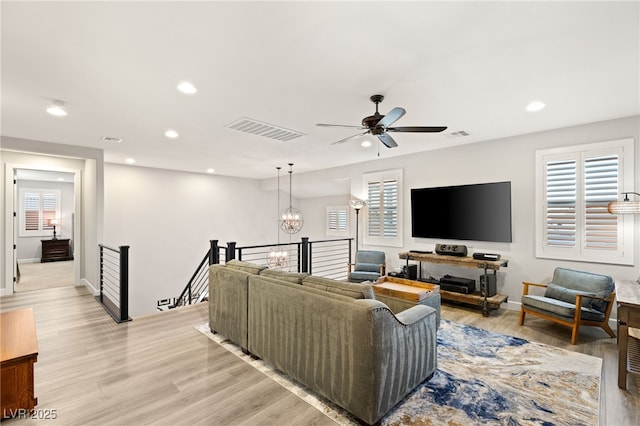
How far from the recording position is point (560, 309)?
3.51 m

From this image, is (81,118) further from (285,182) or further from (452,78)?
(285,182)

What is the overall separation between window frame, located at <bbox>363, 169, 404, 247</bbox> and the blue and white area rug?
2766 mm

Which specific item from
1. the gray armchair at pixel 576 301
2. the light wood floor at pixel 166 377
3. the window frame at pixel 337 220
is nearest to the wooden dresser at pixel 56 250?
the light wood floor at pixel 166 377

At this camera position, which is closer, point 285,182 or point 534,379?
point 534,379

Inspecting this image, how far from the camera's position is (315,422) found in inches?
83.2

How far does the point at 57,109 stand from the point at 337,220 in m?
6.44

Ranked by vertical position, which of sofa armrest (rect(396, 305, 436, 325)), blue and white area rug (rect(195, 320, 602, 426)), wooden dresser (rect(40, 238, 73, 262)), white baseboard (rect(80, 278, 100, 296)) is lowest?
blue and white area rug (rect(195, 320, 602, 426))

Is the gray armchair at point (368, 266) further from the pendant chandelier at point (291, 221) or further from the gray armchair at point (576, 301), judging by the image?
the pendant chandelier at point (291, 221)

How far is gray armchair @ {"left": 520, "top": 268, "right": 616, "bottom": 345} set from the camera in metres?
3.43

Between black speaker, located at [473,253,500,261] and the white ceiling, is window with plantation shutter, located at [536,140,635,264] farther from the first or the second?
black speaker, located at [473,253,500,261]

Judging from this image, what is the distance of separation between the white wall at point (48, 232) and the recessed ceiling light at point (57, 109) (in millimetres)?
7980

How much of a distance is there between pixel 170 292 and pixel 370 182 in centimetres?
583

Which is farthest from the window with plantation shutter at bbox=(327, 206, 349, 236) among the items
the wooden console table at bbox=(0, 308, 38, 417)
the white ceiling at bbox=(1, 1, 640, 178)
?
the wooden console table at bbox=(0, 308, 38, 417)

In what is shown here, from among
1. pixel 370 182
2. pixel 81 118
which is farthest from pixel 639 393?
pixel 81 118
